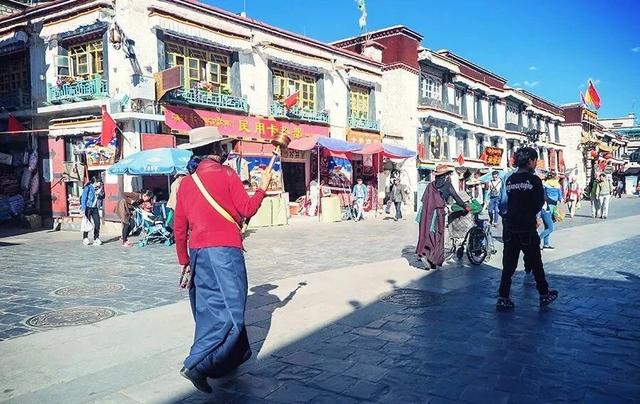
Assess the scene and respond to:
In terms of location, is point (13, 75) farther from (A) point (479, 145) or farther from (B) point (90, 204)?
(A) point (479, 145)

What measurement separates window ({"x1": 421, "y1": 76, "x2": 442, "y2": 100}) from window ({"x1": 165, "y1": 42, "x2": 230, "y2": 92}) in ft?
48.7

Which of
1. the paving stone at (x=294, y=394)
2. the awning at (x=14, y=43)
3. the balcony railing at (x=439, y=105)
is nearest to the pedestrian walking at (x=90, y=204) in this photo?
the awning at (x=14, y=43)

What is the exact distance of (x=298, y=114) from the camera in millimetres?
19469

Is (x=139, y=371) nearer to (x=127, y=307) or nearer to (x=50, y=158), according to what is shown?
(x=127, y=307)

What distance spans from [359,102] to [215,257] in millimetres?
21117

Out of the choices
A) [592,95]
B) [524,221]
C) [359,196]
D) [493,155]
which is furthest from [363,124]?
[592,95]

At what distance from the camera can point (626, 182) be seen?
58906mm

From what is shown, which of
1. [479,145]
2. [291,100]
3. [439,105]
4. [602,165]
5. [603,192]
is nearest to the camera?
[291,100]

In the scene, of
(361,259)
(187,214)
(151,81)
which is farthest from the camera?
(151,81)

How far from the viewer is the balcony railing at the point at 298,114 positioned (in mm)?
18469

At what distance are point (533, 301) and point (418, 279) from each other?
192 centimetres

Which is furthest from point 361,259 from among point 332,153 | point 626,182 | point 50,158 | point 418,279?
point 626,182

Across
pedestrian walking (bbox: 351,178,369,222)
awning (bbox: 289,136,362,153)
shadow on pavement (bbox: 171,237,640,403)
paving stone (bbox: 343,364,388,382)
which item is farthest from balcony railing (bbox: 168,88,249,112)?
paving stone (bbox: 343,364,388,382)

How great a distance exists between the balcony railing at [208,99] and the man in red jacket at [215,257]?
12.5 meters
